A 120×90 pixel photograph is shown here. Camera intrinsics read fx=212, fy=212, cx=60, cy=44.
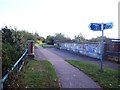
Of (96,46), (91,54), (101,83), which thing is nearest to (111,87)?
(101,83)

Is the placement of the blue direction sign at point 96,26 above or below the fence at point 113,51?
above

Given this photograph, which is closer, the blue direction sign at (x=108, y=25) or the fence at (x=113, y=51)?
the blue direction sign at (x=108, y=25)

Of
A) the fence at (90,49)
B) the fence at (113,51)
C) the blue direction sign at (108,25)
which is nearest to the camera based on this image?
the blue direction sign at (108,25)

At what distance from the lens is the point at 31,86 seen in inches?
266

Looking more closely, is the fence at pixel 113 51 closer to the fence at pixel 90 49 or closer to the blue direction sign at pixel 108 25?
the fence at pixel 90 49

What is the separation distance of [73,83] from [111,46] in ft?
38.4

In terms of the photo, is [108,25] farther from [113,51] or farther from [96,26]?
[113,51]

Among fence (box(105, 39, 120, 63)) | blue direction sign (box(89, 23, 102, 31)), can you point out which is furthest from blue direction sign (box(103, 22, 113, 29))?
fence (box(105, 39, 120, 63))

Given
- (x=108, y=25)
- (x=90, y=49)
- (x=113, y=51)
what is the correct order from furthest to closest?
(x=90, y=49)
(x=113, y=51)
(x=108, y=25)

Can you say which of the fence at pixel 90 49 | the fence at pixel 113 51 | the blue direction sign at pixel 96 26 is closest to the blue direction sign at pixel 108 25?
the blue direction sign at pixel 96 26

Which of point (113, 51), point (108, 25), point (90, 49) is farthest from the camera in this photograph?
point (90, 49)

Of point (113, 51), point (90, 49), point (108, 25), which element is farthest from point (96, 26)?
point (90, 49)

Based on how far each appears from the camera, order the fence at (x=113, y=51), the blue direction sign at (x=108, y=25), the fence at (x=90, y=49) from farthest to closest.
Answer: the fence at (x=90, y=49)
the fence at (x=113, y=51)
the blue direction sign at (x=108, y=25)

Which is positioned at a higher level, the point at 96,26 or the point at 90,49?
the point at 96,26
